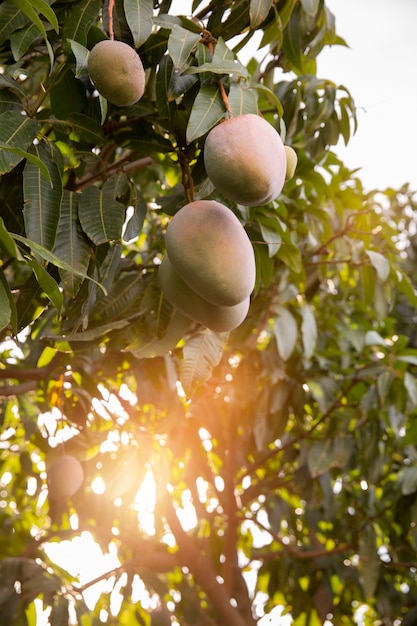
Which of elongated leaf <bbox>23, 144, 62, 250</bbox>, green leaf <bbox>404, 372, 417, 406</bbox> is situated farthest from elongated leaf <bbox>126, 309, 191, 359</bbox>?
green leaf <bbox>404, 372, 417, 406</bbox>

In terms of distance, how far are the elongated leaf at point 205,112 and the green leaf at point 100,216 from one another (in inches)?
8.4

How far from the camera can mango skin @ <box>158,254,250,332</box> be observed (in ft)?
2.90

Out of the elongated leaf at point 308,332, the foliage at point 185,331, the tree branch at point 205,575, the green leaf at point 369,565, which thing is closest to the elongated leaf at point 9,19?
the foliage at point 185,331

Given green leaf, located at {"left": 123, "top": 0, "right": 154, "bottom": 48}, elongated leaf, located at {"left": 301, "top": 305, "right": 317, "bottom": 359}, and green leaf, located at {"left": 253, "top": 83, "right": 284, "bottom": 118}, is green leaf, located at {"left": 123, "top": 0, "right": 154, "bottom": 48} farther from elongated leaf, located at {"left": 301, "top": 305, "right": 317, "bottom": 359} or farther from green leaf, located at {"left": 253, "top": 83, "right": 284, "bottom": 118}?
elongated leaf, located at {"left": 301, "top": 305, "right": 317, "bottom": 359}

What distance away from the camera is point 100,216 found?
3.17ft

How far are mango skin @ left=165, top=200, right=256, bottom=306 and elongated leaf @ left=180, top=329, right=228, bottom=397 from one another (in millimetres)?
371

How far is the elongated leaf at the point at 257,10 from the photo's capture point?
1.02 m

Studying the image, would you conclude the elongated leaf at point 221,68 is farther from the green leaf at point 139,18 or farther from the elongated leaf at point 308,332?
the elongated leaf at point 308,332

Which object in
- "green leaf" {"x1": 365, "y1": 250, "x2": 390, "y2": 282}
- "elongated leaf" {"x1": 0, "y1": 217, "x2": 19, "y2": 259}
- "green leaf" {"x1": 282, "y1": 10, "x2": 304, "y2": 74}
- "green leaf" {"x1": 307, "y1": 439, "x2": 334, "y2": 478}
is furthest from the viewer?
"green leaf" {"x1": 307, "y1": 439, "x2": 334, "y2": 478}

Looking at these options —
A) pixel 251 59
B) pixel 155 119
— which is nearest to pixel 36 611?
pixel 155 119

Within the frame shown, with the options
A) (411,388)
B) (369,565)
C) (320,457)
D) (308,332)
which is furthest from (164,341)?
(369,565)

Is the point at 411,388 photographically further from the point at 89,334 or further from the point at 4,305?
the point at 4,305

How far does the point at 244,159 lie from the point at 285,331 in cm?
111

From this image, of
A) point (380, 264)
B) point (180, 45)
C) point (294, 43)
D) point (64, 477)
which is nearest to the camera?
point (180, 45)
